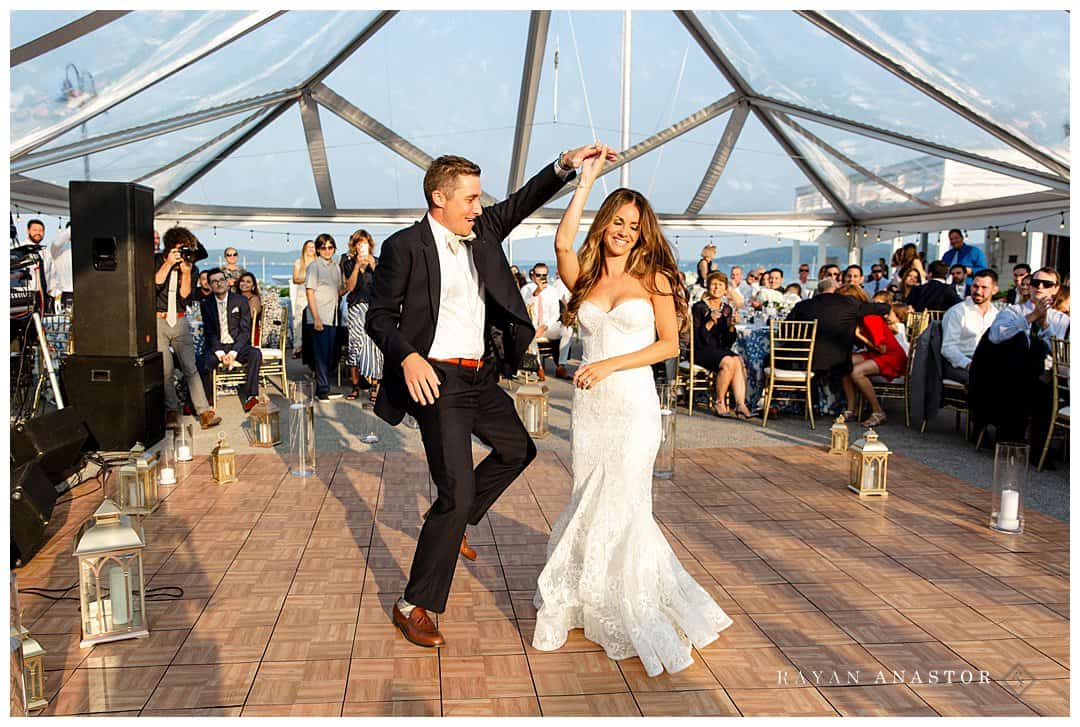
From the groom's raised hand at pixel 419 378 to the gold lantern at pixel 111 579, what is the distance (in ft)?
3.82

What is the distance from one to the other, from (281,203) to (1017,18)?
1289 cm

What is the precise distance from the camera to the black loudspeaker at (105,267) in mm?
6387

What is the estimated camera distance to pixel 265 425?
6648mm

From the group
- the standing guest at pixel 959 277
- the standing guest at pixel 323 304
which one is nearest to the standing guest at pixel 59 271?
the standing guest at pixel 323 304

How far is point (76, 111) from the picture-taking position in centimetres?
942

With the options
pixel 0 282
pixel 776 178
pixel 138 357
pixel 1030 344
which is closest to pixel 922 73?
pixel 1030 344

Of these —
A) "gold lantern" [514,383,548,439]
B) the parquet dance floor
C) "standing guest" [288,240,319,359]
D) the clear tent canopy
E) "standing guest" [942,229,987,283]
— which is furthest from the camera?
"standing guest" [942,229,987,283]

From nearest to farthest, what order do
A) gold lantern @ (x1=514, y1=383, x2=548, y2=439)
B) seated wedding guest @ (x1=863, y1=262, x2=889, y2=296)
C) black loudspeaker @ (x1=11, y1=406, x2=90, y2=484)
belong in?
1. black loudspeaker @ (x1=11, y1=406, x2=90, y2=484)
2. gold lantern @ (x1=514, y1=383, x2=548, y2=439)
3. seated wedding guest @ (x1=863, y1=262, x2=889, y2=296)

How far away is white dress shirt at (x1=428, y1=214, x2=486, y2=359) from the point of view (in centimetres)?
328

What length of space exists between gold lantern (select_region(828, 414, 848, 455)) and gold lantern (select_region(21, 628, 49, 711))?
5216 mm

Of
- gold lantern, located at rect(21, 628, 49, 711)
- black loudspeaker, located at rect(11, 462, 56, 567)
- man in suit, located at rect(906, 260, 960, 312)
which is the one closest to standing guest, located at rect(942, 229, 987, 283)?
man in suit, located at rect(906, 260, 960, 312)

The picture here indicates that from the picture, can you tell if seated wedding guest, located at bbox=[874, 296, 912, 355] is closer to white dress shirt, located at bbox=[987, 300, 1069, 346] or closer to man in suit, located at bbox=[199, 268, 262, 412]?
white dress shirt, located at bbox=[987, 300, 1069, 346]

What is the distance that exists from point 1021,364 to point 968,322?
3.92ft

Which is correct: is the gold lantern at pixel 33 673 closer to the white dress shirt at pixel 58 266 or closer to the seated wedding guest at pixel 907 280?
the white dress shirt at pixel 58 266
